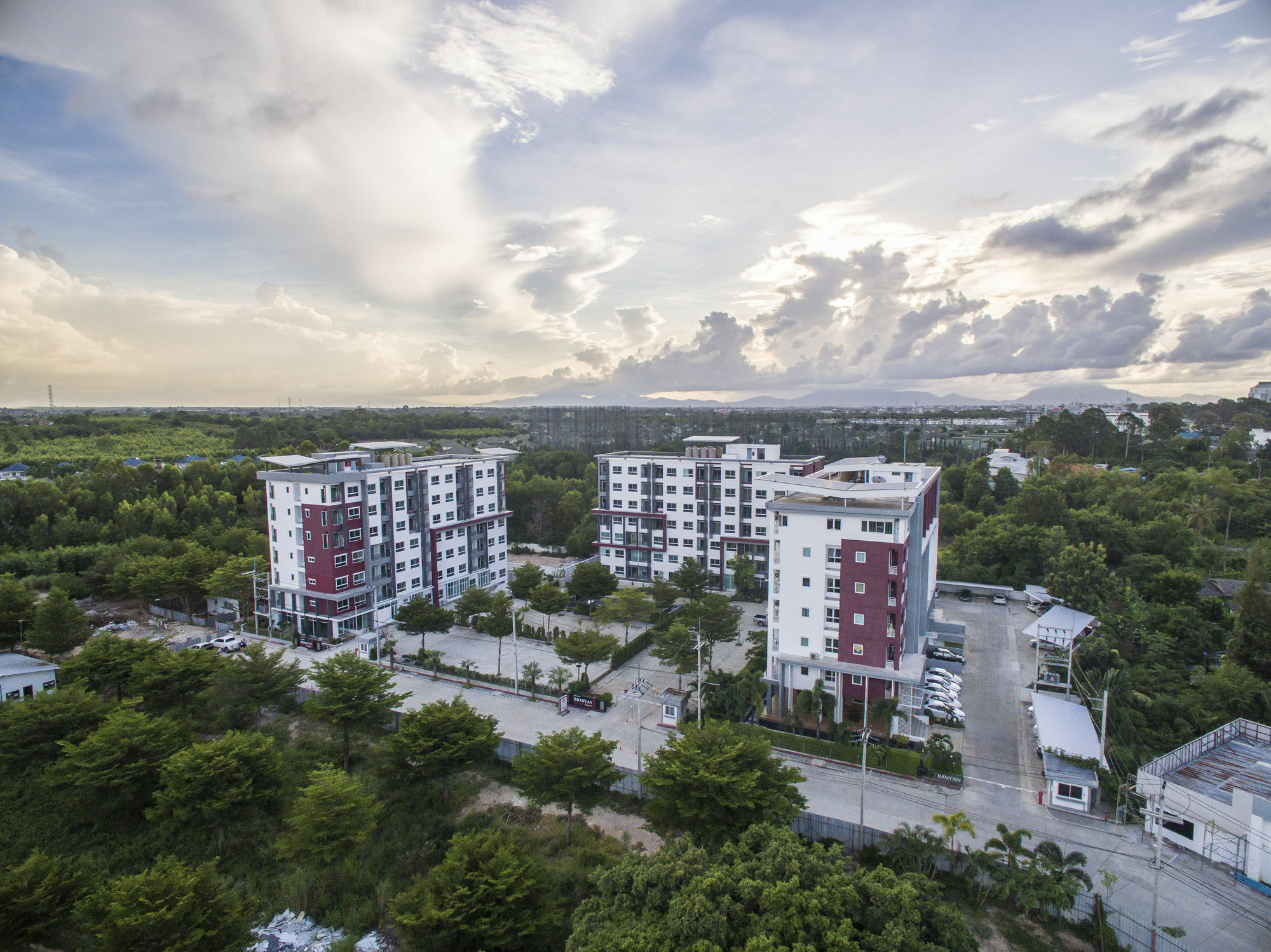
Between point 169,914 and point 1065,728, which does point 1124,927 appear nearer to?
point 1065,728

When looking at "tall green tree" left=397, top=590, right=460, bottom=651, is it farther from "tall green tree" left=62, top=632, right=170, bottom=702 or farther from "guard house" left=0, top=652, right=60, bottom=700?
"guard house" left=0, top=652, right=60, bottom=700

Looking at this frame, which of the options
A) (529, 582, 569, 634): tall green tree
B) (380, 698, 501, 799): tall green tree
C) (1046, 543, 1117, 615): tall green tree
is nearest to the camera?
(380, 698, 501, 799): tall green tree

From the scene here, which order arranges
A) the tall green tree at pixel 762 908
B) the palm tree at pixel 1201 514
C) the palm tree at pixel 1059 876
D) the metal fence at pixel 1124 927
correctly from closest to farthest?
the tall green tree at pixel 762 908, the metal fence at pixel 1124 927, the palm tree at pixel 1059 876, the palm tree at pixel 1201 514

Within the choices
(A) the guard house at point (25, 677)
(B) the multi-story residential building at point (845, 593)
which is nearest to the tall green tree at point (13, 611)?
(A) the guard house at point (25, 677)

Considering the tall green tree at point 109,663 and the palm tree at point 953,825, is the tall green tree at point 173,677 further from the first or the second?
the palm tree at point 953,825

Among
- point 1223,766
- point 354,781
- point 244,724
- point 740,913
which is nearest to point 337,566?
point 244,724


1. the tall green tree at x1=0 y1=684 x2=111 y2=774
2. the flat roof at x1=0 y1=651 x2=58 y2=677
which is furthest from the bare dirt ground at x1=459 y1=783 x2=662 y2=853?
the flat roof at x1=0 y1=651 x2=58 y2=677
